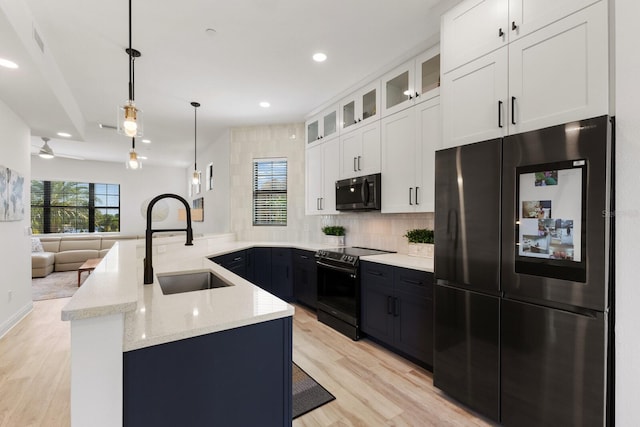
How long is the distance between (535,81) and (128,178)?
30.5 feet

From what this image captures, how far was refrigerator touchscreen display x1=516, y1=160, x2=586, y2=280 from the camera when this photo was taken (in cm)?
148

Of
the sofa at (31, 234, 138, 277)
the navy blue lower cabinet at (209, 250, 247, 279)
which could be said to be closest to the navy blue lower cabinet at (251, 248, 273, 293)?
the navy blue lower cabinet at (209, 250, 247, 279)

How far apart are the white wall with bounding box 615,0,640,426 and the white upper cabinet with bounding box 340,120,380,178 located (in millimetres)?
2015

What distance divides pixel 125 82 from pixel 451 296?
152 inches

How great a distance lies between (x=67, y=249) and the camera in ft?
23.7

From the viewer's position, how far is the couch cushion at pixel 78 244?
724 cm

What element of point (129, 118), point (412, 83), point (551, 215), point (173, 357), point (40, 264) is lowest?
point (40, 264)

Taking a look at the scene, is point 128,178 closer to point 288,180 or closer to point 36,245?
point 36,245

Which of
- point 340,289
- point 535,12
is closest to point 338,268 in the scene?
point 340,289

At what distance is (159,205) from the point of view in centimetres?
889

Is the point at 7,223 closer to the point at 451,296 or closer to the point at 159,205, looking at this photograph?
the point at 451,296

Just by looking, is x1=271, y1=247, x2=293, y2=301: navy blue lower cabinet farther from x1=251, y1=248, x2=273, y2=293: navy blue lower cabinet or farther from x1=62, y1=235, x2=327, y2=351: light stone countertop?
x1=62, y1=235, x2=327, y2=351: light stone countertop

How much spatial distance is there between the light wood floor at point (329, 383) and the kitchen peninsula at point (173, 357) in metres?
0.93

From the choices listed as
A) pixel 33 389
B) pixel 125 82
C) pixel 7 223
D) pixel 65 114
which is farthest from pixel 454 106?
pixel 7 223
